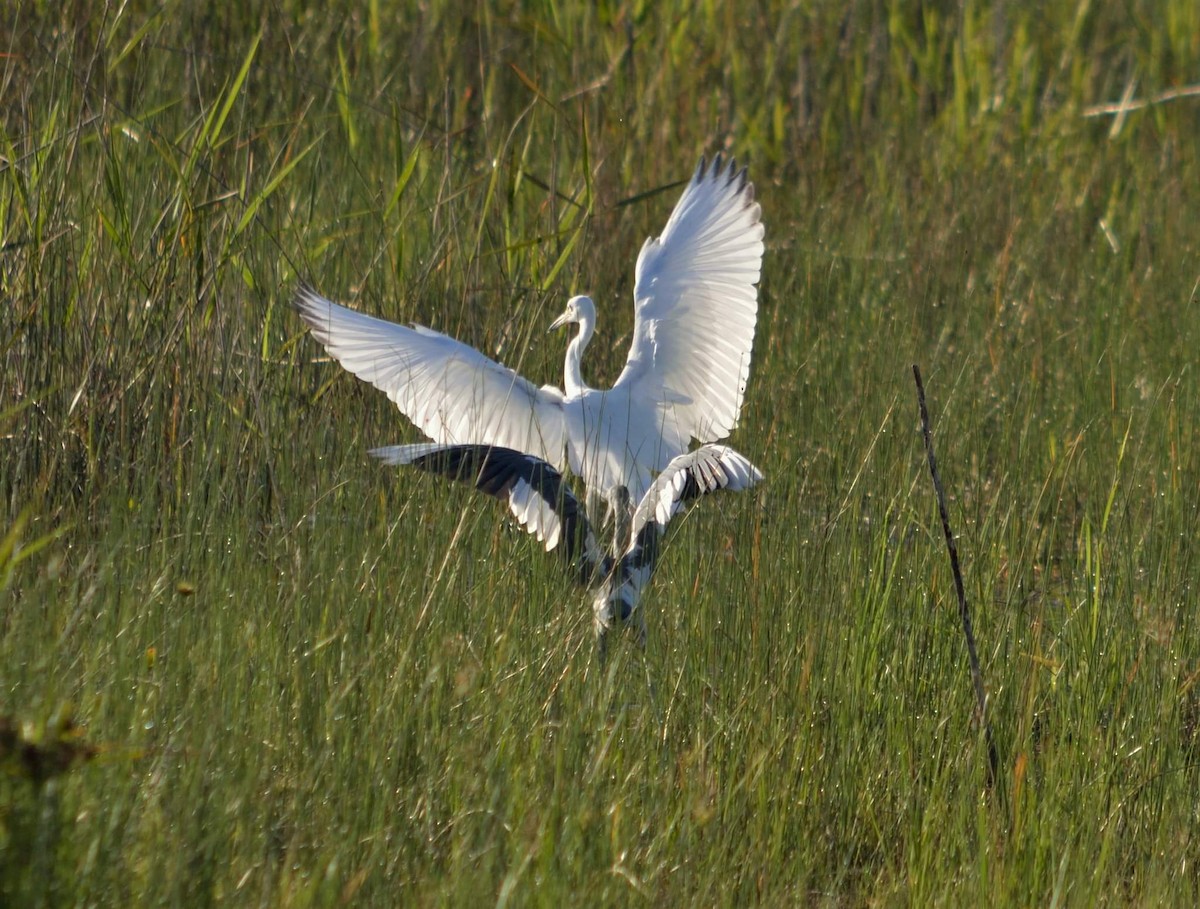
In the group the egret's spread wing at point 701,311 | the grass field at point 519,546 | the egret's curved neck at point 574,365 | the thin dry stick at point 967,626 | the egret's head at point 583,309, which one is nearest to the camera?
the grass field at point 519,546

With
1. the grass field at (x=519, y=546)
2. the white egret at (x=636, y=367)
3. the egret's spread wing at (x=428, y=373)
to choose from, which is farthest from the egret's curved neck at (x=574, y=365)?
the grass field at (x=519, y=546)

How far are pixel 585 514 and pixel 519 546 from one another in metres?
0.22

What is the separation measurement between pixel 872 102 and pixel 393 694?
5014mm

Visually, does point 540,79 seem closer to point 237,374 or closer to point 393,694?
point 237,374

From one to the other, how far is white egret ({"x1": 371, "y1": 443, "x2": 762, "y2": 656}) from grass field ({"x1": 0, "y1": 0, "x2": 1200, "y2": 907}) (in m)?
0.06

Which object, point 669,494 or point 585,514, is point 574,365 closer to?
point 585,514

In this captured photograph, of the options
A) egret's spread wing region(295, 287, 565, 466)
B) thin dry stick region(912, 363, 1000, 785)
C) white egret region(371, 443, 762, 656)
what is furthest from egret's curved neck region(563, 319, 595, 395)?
thin dry stick region(912, 363, 1000, 785)

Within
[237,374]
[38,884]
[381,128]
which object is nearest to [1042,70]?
[381,128]

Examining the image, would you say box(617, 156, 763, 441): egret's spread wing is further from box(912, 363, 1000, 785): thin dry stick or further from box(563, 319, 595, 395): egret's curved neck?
box(912, 363, 1000, 785): thin dry stick

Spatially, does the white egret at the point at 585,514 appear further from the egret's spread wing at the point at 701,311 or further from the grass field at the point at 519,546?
the egret's spread wing at the point at 701,311

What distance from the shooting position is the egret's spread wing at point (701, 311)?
4.08 meters

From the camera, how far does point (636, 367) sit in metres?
4.03

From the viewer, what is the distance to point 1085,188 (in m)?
6.36

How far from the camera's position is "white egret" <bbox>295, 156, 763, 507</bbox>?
3680 mm
